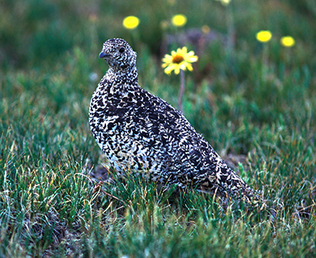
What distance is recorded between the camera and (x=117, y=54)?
2.62 m

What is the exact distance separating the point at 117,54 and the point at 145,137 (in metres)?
0.61

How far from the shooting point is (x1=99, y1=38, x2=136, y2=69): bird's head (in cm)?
261

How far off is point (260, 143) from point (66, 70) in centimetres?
299

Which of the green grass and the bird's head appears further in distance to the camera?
the bird's head

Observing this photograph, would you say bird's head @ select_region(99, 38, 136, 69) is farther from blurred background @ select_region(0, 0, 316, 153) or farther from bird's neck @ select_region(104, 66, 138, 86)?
blurred background @ select_region(0, 0, 316, 153)

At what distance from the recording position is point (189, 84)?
16.2 feet

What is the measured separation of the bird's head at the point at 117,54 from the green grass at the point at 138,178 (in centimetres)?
82

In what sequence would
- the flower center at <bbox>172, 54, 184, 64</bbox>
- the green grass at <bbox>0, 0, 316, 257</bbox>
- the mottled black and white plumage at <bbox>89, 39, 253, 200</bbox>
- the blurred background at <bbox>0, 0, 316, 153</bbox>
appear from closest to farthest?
the green grass at <bbox>0, 0, 316, 257</bbox>, the mottled black and white plumage at <bbox>89, 39, 253, 200</bbox>, the flower center at <bbox>172, 54, 184, 64</bbox>, the blurred background at <bbox>0, 0, 316, 153</bbox>

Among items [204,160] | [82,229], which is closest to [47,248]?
[82,229]

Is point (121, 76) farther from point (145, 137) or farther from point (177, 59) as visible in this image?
point (177, 59)

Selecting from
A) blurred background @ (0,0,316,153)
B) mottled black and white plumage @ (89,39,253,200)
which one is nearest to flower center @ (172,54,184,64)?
blurred background @ (0,0,316,153)

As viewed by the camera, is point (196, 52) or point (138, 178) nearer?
point (138, 178)

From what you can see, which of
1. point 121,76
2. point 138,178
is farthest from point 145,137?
point 121,76

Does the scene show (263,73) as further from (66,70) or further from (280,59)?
(66,70)
